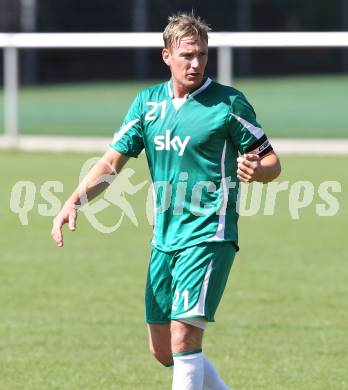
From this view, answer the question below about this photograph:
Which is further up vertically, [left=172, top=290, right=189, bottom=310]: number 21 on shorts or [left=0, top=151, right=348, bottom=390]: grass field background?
[left=172, top=290, right=189, bottom=310]: number 21 on shorts

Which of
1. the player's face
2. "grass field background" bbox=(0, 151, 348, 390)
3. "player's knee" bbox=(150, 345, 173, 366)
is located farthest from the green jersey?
"grass field background" bbox=(0, 151, 348, 390)

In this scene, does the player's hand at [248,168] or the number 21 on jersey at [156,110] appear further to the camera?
the number 21 on jersey at [156,110]

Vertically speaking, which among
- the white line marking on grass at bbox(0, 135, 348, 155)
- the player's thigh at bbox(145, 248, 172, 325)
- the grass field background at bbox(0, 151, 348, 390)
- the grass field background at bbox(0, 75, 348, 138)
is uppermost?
the player's thigh at bbox(145, 248, 172, 325)

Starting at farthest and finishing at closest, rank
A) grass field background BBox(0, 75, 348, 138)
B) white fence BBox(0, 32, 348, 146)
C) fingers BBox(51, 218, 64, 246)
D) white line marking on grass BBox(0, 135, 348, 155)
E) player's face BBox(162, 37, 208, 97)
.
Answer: grass field background BBox(0, 75, 348, 138)
white line marking on grass BBox(0, 135, 348, 155)
white fence BBox(0, 32, 348, 146)
fingers BBox(51, 218, 64, 246)
player's face BBox(162, 37, 208, 97)

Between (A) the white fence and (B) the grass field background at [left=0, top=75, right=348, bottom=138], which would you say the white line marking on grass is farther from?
(B) the grass field background at [left=0, top=75, right=348, bottom=138]

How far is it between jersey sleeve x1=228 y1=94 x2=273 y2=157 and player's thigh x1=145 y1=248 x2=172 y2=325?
0.66 metres

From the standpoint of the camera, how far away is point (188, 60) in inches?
220

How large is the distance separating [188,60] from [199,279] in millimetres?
1061

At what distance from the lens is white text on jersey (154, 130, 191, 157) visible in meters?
5.68

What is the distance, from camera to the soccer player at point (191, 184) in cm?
561

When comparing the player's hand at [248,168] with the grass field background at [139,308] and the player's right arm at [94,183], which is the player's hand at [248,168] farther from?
the grass field background at [139,308]

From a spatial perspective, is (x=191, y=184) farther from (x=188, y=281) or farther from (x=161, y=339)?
(x=161, y=339)

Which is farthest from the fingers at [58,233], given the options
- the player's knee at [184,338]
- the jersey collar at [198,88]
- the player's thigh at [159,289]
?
the jersey collar at [198,88]

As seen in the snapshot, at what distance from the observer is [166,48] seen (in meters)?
5.73
